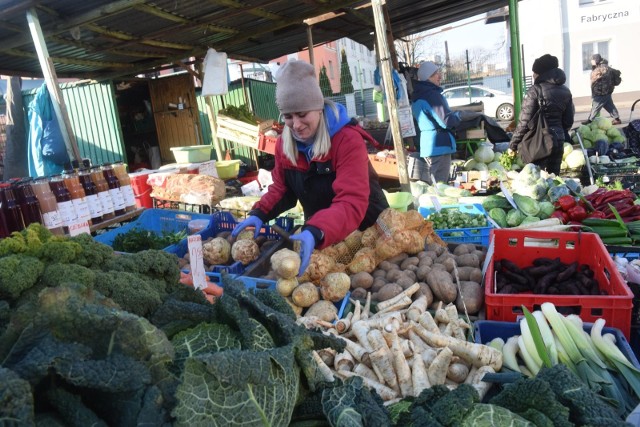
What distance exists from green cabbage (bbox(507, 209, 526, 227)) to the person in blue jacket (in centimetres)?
198

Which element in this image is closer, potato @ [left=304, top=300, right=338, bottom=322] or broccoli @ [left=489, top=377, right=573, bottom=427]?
broccoli @ [left=489, top=377, right=573, bottom=427]

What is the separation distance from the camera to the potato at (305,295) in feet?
10.00

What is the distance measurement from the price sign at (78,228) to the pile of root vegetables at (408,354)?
253 cm

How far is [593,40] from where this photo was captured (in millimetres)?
24281

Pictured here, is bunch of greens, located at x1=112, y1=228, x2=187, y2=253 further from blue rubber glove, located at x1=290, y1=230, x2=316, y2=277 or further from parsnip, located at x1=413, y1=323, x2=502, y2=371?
parsnip, located at x1=413, y1=323, x2=502, y2=371

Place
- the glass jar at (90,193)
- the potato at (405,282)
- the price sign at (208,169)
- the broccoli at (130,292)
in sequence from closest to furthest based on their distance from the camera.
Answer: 1. the broccoli at (130,292)
2. the potato at (405,282)
3. the glass jar at (90,193)
4. the price sign at (208,169)

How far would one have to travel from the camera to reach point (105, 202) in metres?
4.76

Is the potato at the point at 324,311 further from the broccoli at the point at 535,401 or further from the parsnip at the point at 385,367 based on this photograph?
the broccoli at the point at 535,401

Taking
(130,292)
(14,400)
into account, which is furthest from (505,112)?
(14,400)

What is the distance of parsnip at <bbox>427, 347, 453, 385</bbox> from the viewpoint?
2.35 m

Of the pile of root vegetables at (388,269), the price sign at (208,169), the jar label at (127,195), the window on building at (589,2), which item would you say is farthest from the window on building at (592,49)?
the jar label at (127,195)

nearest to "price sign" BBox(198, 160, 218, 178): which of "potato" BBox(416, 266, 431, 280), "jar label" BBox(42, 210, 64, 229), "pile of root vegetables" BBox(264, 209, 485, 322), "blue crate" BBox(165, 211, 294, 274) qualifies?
"blue crate" BBox(165, 211, 294, 274)

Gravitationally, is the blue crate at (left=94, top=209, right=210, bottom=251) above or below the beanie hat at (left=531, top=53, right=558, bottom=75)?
below

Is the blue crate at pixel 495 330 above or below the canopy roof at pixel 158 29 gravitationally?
below
